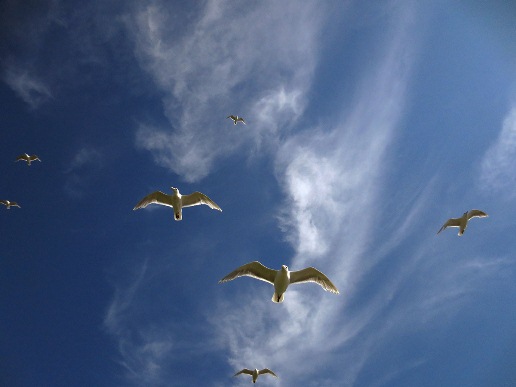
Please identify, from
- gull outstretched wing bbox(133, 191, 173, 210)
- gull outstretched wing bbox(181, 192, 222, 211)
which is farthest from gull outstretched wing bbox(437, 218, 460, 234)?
gull outstretched wing bbox(133, 191, 173, 210)

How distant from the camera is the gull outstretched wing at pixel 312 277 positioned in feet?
90.6

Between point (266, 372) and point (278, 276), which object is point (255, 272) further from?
point (266, 372)

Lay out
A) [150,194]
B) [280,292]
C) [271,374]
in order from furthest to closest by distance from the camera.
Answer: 1. [271,374]
2. [150,194]
3. [280,292]

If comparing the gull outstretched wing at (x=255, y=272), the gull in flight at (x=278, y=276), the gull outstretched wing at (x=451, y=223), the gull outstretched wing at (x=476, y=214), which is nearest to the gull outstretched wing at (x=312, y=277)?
the gull in flight at (x=278, y=276)

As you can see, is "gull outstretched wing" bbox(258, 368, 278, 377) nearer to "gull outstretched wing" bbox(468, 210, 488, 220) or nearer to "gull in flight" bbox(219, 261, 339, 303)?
"gull in flight" bbox(219, 261, 339, 303)

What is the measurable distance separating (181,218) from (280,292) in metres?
9.34

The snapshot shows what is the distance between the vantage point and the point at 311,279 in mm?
27875

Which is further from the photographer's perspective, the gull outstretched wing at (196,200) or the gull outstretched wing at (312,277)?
the gull outstretched wing at (196,200)

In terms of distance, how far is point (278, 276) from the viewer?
27.1 metres

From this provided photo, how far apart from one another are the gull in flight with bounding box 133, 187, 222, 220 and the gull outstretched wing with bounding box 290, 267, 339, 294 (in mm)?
7734

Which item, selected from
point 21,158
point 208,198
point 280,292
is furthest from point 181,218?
point 21,158

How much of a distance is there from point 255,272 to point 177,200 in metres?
8.12

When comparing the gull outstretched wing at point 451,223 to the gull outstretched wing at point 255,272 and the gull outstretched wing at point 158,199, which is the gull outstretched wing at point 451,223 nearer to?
the gull outstretched wing at point 255,272

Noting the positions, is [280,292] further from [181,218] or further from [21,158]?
[21,158]
